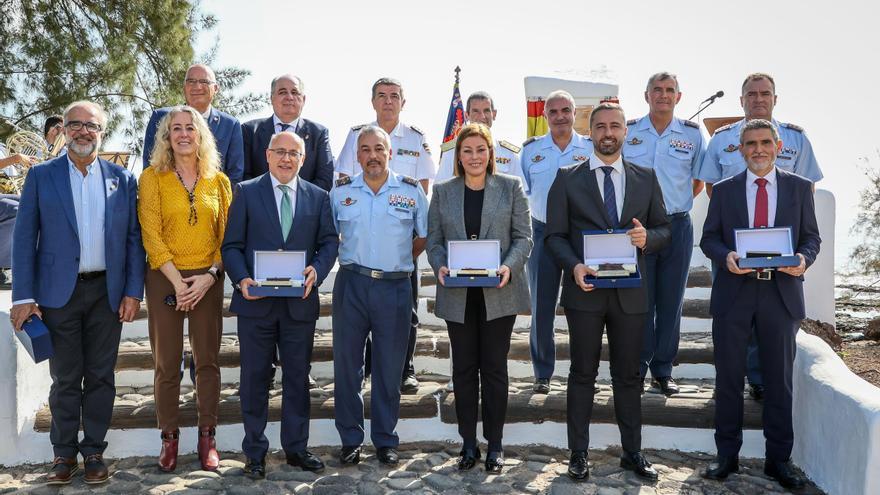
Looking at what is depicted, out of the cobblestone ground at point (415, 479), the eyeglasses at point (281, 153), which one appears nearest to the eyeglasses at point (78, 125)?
the eyeglasses at point (281, 153)

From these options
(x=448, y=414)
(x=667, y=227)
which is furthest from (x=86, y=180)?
(x=667, y=227)

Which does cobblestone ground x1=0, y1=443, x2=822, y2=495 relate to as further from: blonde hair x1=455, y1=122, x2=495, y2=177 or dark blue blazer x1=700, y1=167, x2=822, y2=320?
blonde hair x1=455, y1=122, x2=495, y2=177

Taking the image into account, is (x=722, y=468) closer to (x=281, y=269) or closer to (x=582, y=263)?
(x=582, y=263)

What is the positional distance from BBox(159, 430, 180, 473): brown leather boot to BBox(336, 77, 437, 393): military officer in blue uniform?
141cm

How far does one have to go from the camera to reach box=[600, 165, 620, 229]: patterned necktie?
406cm

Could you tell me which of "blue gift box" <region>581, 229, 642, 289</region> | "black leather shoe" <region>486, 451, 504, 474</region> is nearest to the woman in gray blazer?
"black leather shoe" <region>486, 451, 504, 474</region>

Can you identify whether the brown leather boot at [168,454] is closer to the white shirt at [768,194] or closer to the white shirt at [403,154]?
the white shirt at [403,154]

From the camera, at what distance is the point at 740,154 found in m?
4.88

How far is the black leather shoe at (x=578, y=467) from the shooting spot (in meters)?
3.99

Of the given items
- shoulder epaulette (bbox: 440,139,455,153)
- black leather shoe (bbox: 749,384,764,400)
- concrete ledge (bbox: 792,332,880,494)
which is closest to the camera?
concrete ledge (bbox: 792,332,880,494)

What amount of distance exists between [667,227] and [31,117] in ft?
33.4

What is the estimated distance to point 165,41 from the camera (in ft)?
37.6

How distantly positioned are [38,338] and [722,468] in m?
3.75

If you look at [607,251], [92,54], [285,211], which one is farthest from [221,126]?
[92,54]
